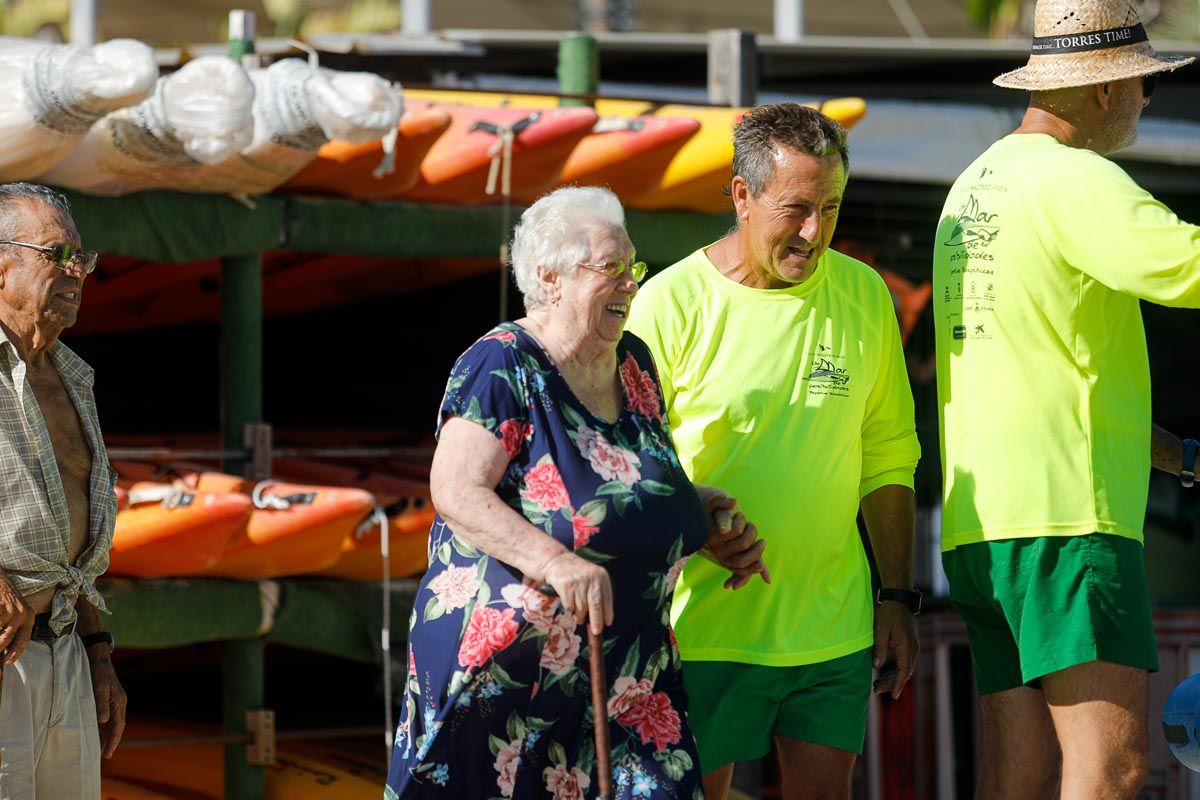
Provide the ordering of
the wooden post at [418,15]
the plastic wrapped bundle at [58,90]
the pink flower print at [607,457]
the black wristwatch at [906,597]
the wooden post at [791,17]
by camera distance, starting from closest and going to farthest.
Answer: the pink flower print at [607,457], the black wristwatch at [906,597], the plastic wrapped bundle at [58,90], the wooden post at [791,17], the wooden post at [418,15]

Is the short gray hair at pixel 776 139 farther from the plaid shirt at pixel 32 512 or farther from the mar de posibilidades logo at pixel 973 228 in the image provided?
the plaid shirt at pixel 32 512

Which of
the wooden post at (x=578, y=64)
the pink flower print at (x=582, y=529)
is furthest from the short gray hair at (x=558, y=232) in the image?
the wooden post at (x=578, y=64)

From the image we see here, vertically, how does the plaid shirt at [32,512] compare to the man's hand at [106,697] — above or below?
above

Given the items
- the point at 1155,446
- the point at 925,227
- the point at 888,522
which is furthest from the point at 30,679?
the point at 925,227

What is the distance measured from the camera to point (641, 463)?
3.43 meters

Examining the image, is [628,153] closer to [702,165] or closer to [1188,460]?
[702,165]

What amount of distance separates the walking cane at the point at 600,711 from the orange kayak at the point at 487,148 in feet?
9.55

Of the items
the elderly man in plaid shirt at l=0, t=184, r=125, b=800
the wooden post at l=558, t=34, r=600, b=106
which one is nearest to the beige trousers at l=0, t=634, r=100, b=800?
the elderly man in plaid shirt at l=0, t=184, r=125, b=800

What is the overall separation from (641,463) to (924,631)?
4.94m

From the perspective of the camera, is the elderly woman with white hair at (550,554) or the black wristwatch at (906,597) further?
the black wristwatch at (906,597)

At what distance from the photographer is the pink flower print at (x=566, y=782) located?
11.1ft

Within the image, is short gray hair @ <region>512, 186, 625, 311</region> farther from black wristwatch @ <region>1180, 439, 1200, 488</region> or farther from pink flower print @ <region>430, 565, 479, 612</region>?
black wristwatch @ <region>1180, 439, 1200, 488</region>

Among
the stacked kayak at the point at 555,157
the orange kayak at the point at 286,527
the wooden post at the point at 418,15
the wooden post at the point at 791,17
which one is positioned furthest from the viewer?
the wooden post at the point at 418,15

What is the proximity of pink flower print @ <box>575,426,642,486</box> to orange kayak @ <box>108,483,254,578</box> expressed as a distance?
2188 mm
